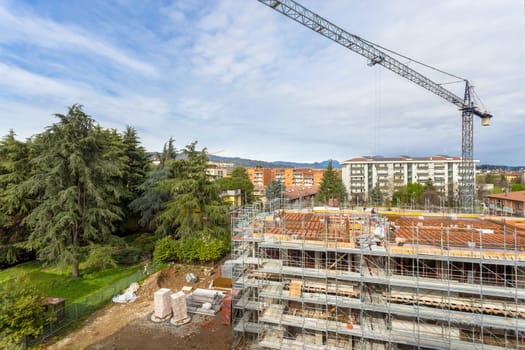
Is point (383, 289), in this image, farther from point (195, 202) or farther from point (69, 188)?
point (69, 188)

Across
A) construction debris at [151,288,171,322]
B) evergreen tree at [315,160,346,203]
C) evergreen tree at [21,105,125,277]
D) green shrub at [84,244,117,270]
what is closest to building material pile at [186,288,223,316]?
construction debris at [151,288,171,322]

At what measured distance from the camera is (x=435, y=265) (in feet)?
33.4

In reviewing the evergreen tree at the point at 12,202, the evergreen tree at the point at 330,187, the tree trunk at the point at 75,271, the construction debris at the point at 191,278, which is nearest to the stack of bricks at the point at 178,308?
the construction debris at the point at 191,278

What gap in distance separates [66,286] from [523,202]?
44.0m

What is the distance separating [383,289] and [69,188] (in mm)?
19822

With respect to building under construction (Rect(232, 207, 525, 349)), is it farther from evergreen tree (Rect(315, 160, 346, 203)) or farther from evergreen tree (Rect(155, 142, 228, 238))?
evergreen tree (Rect(315, 160, 346, 203))

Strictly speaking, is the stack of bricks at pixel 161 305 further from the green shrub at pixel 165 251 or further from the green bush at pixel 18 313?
the green shrub at pixel 165 251

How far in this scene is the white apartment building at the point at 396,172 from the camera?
57312 millimetres

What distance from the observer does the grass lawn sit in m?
16.2

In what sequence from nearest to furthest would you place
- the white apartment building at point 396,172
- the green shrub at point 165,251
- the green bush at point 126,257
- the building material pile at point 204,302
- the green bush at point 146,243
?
1. the building material pile at point 204,302
2. the green shrub at point 165,251
3. the green bush at point 126,257
4. the green bush at point 146,243
5. the white apartment building at point 396,172

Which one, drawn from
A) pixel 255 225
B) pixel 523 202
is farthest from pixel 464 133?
pixel 255 225

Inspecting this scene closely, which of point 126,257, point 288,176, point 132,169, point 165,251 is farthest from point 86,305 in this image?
point 288,176

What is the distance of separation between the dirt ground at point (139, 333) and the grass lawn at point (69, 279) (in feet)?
9.00

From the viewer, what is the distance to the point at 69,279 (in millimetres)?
17859
